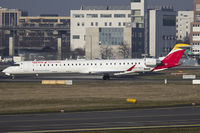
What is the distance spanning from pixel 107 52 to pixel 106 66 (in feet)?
315

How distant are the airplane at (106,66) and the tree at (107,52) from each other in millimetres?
90512

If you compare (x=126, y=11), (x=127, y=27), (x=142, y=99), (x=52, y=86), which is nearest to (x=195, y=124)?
(x=142, y=99)

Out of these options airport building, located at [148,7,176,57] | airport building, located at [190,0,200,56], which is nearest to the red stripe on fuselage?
airport building, located at [190,0,200,56]

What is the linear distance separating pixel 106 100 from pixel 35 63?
27.6 m

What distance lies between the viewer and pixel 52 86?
192 ft

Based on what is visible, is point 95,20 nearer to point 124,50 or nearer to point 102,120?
point 124,50

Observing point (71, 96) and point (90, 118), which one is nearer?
point (90, 118)

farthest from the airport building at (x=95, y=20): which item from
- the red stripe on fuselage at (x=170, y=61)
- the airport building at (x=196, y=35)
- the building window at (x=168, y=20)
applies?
the red stripe on fuselage at (x=170, y=61)

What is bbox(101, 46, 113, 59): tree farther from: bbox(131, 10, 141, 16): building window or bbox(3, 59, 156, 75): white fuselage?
bbox(3, 59, 156, 75): white fuselage

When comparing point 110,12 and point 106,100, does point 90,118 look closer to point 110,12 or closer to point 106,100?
point 106,100

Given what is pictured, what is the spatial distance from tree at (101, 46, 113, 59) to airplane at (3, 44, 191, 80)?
90512 millimetres

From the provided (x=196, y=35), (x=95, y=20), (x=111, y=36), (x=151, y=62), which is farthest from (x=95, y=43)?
(x=151, y=62)

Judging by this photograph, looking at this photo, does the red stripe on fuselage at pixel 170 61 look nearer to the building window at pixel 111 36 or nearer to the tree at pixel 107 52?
the tree at pixel 107 52

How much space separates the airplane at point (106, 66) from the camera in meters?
69.0
